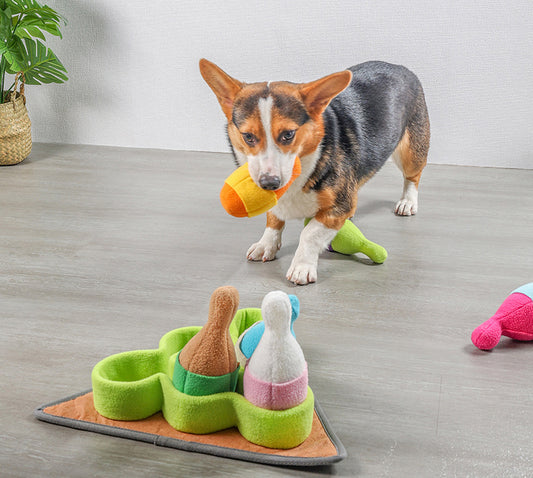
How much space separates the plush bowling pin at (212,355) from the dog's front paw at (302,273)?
0.63 m

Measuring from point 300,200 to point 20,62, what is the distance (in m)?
1.62

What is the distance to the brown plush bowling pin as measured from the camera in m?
1.06

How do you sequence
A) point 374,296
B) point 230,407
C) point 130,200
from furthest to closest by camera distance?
point 130,200, point 374,296, point 230,407

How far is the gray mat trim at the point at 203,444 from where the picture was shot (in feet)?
3.37

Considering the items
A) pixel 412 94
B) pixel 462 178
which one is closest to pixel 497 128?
pixel 462 178

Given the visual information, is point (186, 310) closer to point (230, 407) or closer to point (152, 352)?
point (152, 352)

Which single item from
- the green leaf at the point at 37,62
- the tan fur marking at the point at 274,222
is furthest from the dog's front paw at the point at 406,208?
the green leaf at the point at 37,62

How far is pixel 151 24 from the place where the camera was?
2.99 meters

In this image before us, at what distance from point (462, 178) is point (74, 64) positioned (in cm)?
190

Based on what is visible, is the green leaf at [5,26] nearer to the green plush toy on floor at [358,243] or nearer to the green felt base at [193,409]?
the green plush toy on floor at [358,243]

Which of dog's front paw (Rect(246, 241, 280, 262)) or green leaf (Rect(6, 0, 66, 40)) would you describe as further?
green leaf (Rect(6, 0, 66, 40))

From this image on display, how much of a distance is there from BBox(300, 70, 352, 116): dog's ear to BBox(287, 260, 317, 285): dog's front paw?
16.0 inches

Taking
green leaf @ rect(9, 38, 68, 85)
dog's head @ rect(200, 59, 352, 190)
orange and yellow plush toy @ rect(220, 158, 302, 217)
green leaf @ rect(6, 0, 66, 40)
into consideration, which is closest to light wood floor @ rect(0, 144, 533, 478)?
orange and yellow plush toy @ rect(220, 158, 302, 217)

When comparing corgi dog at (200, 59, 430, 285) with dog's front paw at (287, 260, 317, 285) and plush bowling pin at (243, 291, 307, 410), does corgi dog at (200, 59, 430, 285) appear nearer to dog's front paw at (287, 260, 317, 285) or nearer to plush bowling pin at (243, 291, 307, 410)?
dog's front paw at (287, 260, 317, 285)
